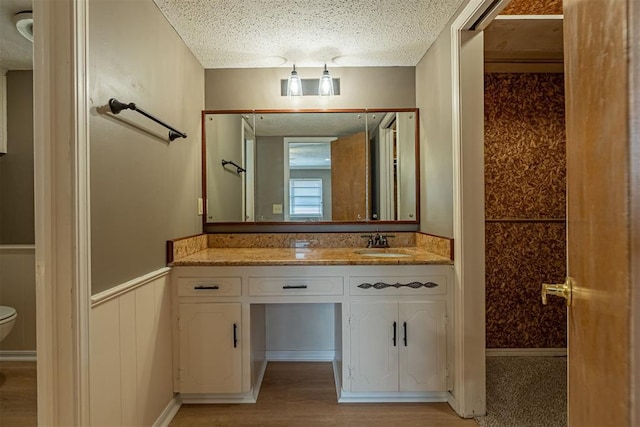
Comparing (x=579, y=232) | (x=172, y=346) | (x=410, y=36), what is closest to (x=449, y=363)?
(x=579, y=232)

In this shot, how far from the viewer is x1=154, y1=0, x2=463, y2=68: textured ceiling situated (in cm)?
183

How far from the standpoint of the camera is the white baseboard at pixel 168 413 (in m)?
1.75

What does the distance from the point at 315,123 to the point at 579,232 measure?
6.77ft

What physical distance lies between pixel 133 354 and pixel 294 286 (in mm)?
861

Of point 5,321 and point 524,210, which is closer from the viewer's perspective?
point 5,321

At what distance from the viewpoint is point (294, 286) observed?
6.37ft

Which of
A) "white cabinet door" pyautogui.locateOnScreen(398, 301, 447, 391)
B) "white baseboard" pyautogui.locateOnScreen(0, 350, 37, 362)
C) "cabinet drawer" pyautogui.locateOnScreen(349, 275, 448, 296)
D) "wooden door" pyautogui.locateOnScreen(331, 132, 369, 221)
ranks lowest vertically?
"white baseboard" pyautogui.locateOnScreen(0, 350, 37, 362)

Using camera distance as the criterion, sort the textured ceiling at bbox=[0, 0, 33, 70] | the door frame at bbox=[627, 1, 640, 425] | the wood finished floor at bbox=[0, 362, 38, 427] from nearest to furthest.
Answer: the door frame at bbox=[627, 1, 640, 425], the textured ceiling at bbox=[0, 0, 33, 70], the wood finished floor at bbox=[0, 362, 38, 427]

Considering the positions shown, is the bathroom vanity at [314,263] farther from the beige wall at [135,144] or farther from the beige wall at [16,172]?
the beige wall at [16,172]

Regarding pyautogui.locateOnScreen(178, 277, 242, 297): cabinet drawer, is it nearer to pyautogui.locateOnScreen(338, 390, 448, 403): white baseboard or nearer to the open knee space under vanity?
the open knee space under vanity

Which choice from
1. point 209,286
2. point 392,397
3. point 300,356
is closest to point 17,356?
point 209,286

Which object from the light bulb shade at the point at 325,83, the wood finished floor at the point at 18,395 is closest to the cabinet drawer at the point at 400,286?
the light bulb shade at the point at 325,83

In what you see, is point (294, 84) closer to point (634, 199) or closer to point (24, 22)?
point (24, 22)

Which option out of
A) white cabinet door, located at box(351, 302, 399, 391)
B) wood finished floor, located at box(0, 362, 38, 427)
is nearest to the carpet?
white cabinet door, located at box(351, 302, 399, 391)
